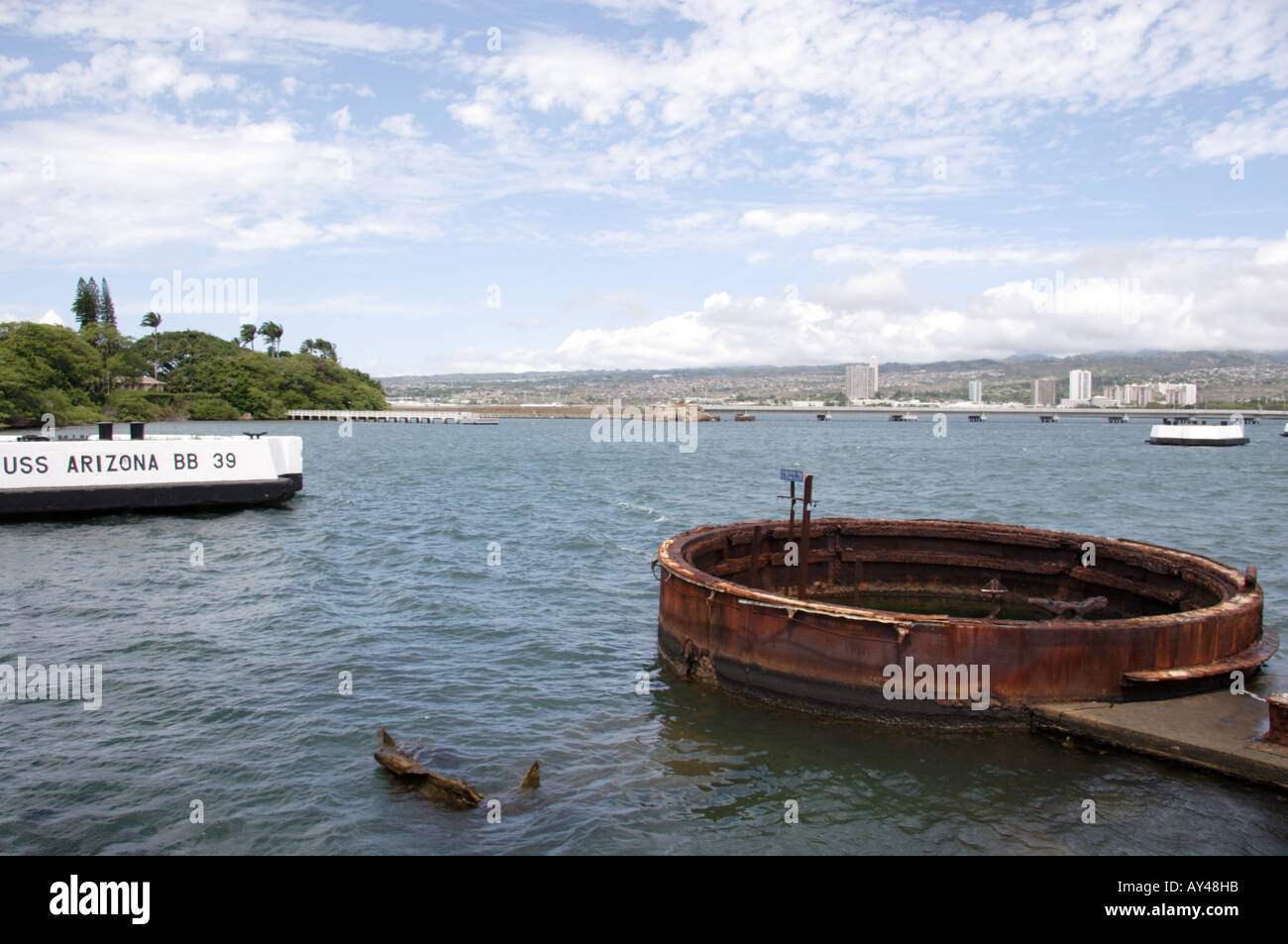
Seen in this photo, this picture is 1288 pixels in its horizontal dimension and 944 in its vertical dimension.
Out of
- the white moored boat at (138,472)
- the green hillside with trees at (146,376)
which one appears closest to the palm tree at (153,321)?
the green hillside with trees at (146,376)

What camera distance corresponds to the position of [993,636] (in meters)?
10.1

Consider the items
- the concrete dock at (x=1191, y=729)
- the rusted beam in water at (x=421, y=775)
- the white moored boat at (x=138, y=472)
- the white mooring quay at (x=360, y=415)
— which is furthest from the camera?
the white mooring quay at (x=360, y=415)

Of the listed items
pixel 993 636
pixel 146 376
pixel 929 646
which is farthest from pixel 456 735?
pixel 146 376

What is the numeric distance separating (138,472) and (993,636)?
2959 centimetres

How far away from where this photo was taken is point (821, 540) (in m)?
17.6

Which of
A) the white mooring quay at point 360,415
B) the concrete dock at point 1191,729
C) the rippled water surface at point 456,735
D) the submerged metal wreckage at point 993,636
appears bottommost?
the rippled water surface at point 456,735

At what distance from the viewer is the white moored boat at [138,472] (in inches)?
A: 1104

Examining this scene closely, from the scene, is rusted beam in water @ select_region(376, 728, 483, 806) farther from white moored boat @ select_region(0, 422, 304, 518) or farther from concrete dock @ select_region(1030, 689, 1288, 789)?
white moored boat @ select_region(0, 422, 304, 518)

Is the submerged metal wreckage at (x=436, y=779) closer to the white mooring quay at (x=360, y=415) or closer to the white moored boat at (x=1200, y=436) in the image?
the white moored boat at (x=1200, y=436)

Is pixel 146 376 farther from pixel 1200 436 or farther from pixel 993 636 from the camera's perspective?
pixel 993 636

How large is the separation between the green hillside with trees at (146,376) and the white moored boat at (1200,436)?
137029mm

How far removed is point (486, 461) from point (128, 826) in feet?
204
